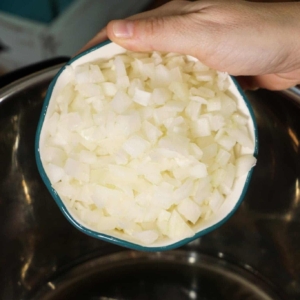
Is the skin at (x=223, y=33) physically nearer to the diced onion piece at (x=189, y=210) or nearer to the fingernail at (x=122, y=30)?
the fingernail at (x=122, y=30)

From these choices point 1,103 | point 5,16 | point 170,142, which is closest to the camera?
point 170,142

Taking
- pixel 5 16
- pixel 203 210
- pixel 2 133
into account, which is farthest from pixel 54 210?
pixel 5 16

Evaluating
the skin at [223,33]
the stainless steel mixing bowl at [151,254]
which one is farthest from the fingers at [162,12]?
the stainless steel mixing bowl at [151,254]

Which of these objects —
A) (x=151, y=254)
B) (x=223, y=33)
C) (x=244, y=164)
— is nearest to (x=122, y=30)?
(x=223, y=33)

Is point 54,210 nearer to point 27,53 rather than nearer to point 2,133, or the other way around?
point 2,133

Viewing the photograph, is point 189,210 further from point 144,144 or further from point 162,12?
point 162,12

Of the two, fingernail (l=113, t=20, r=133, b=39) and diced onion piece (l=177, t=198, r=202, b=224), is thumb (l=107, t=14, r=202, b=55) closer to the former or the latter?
fingernail (l=113, t=20, r=133, b=39)
